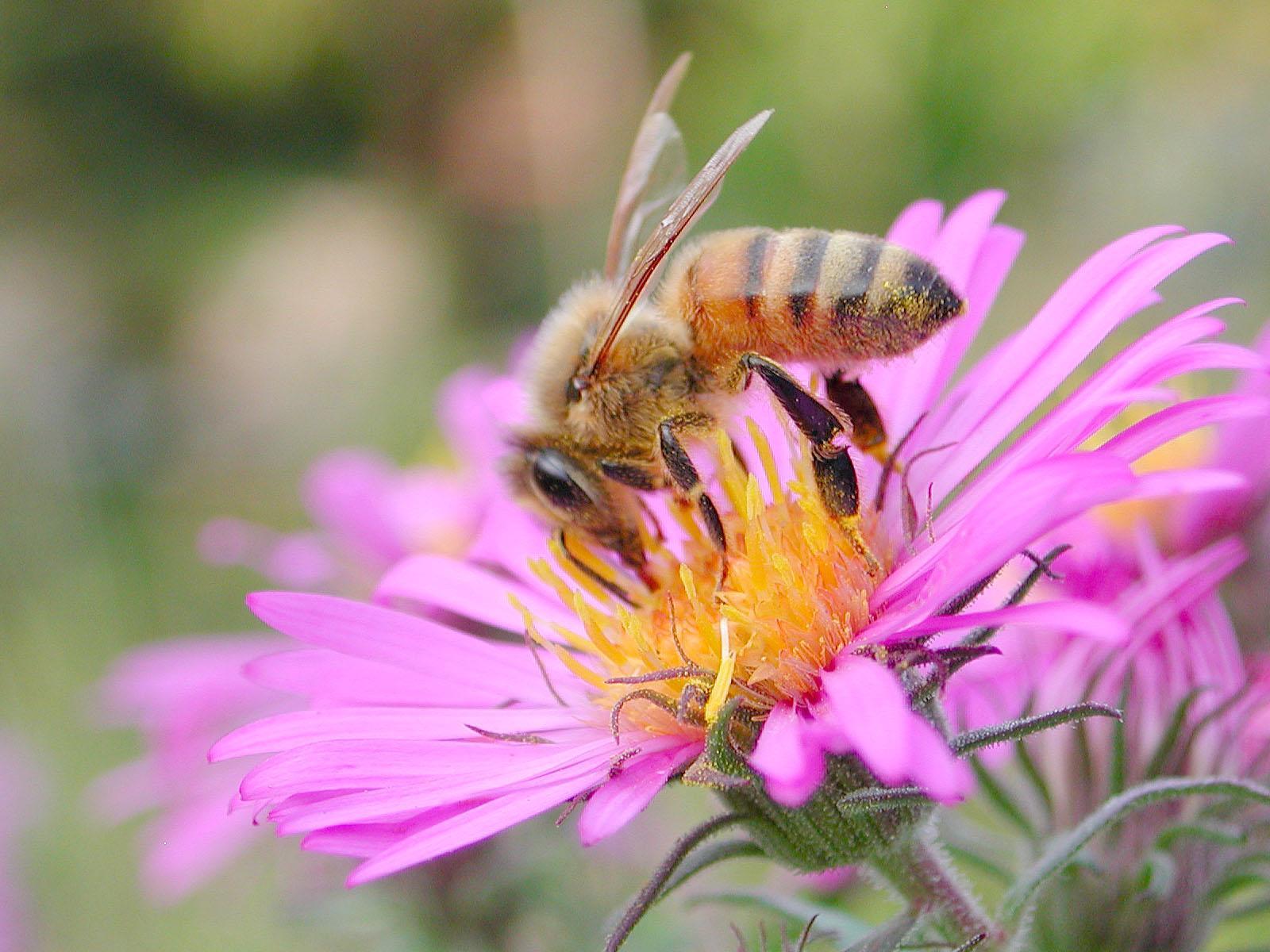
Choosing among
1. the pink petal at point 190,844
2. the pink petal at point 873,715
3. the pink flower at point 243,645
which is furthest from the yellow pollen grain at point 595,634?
the pink petal at point 190,844

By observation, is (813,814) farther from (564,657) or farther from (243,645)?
(243,645)

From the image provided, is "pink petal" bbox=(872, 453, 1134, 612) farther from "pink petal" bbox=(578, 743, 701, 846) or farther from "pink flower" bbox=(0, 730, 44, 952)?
"pink flower" bbox=(0, 730, 44, 952)

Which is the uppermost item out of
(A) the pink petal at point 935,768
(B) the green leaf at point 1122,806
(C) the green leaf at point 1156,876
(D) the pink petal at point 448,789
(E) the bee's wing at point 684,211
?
(E) the bee's wing at point 684,211

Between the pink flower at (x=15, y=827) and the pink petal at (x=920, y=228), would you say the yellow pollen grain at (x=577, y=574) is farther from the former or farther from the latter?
the pink flower at (x=15, y=827)

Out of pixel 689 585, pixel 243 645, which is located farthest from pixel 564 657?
pixel 243 645

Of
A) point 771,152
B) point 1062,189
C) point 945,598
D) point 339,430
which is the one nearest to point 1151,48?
point 1062,189

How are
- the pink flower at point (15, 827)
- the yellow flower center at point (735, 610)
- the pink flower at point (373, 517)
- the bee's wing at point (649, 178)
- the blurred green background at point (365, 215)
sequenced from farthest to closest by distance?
the blurred green background at point (365, 215)
the pink flower at point (15, 827)
the pink flower at point (373, 517)
the bee's wing at point (649, 178)
the yellow flower center at point (735, 610)
